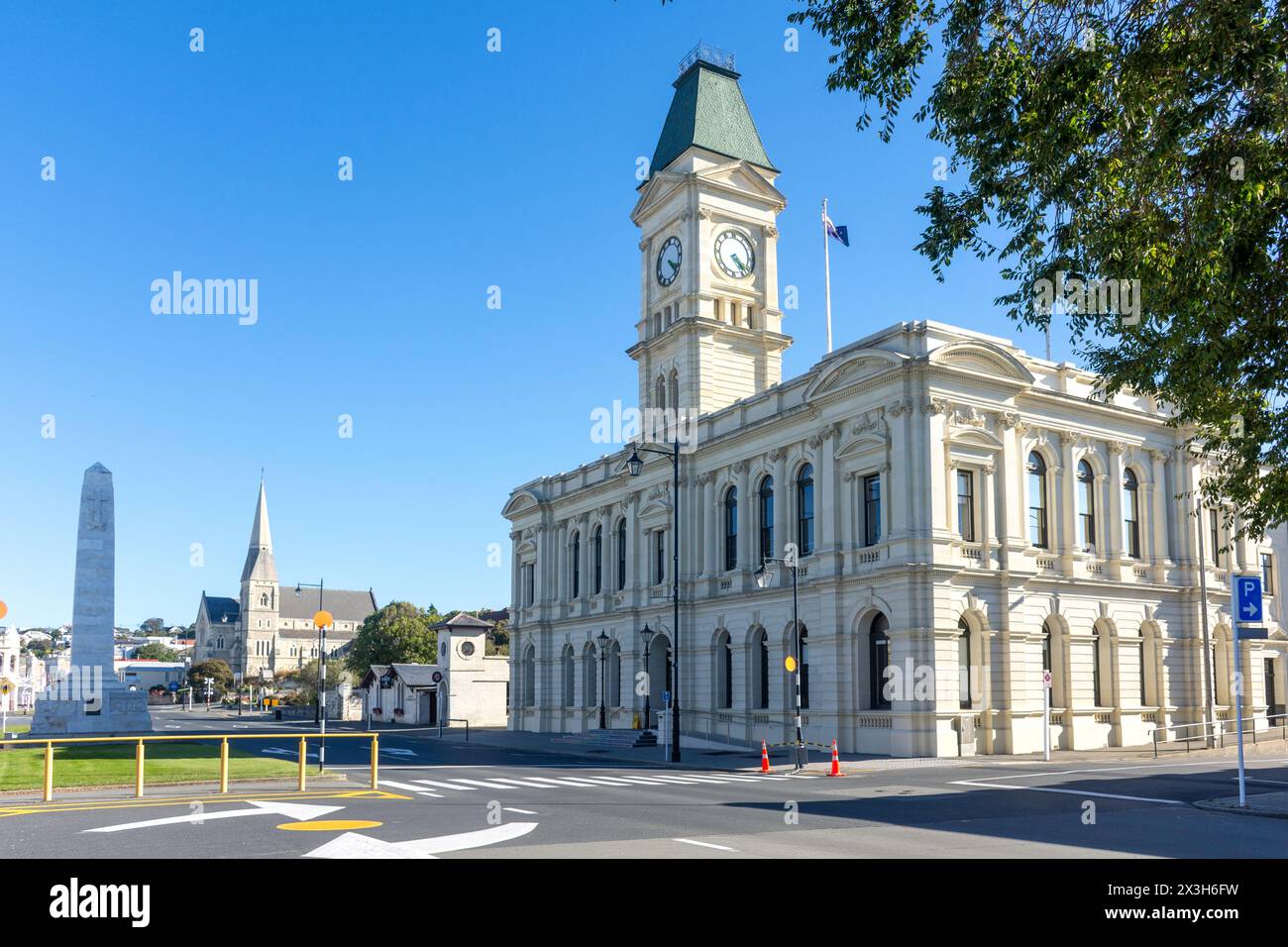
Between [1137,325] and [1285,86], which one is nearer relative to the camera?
[1285,86]

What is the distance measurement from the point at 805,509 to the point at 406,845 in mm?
31553

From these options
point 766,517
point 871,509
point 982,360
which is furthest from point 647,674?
point 982,360

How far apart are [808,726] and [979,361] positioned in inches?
572

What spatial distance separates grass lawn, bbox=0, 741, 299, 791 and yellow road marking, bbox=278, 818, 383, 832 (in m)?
8.09

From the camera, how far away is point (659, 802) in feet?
68.7

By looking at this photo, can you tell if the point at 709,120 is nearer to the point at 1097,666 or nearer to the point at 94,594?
the point at 1097,666

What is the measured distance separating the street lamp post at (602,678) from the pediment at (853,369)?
19.7 meters

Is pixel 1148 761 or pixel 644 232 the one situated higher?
pixel 644 232

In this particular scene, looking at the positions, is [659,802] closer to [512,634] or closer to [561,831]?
[561,831]

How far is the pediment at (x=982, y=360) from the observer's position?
124 ft

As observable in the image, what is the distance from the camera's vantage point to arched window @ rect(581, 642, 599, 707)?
2331 inches

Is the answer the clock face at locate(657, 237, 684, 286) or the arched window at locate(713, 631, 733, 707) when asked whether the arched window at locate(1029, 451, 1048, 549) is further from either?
the clock face at locate(657, 237, 684, 286)

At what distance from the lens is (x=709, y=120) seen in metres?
58.4
